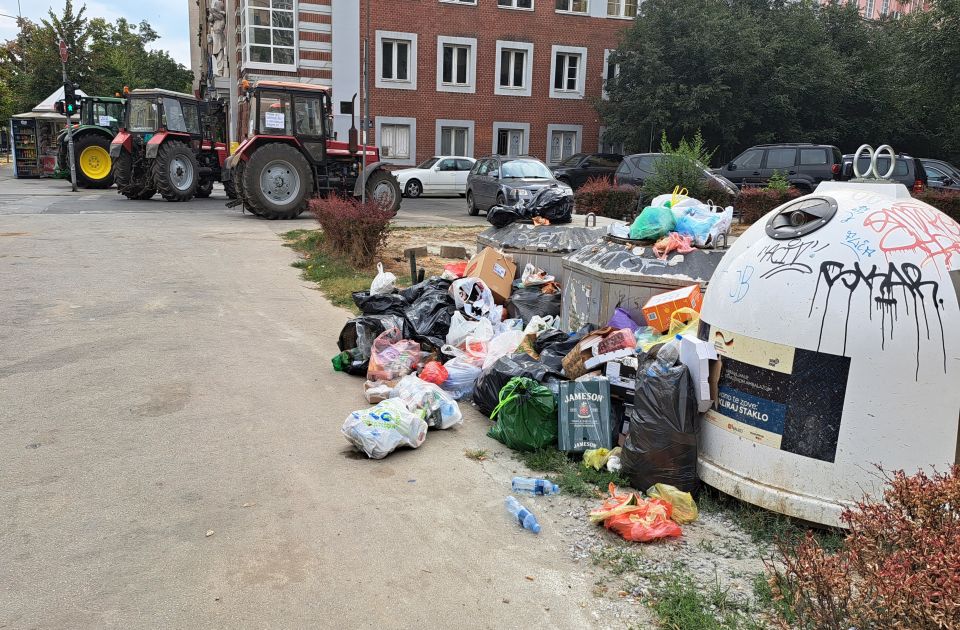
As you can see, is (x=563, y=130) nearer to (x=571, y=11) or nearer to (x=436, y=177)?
(x=571, y=11)

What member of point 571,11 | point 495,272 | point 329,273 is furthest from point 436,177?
point 495,272

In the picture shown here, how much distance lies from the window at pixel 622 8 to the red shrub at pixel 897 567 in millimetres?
33072

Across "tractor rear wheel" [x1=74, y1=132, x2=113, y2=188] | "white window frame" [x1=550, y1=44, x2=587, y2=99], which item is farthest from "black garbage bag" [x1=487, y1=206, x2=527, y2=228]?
"white window frame" [x1=550, y1=44, x2=587, y2=99]

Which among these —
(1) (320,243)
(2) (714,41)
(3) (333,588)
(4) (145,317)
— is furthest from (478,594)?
(2) (714,41)

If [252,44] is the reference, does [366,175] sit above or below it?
below

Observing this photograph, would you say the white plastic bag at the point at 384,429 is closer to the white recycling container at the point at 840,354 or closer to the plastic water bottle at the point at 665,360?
the plastic water bottle at the point at 665,360

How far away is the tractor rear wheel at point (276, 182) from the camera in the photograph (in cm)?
1616

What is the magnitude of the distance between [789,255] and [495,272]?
412 cm

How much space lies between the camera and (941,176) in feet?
63.0

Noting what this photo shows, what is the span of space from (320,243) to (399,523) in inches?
350

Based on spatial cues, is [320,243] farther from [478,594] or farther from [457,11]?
[457,11]

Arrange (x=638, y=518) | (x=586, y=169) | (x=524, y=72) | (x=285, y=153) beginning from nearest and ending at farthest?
(x=638, y=518), (x=285, y=153), (x=586, y=169), (x=524, y=72)

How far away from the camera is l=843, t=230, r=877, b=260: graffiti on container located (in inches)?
141

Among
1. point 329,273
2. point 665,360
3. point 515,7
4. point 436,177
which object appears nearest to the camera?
point 665,360
